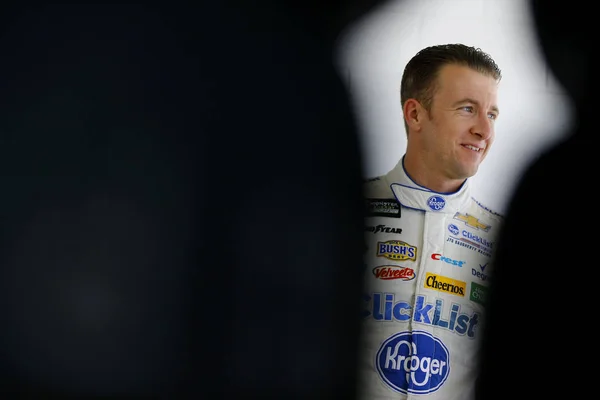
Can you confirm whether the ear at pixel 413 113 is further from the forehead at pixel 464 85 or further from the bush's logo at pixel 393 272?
the bush's logo at pixel 393 272

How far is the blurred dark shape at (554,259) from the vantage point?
5.78 feet

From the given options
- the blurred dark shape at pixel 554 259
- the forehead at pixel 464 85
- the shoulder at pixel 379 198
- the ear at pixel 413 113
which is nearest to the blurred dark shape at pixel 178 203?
the shoulder at pixel 379 198

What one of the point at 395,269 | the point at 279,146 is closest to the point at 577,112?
the point at 395,269

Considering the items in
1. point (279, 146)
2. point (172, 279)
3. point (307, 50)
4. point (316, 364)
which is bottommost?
point (316, 364)

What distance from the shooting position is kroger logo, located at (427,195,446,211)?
169 centimetres

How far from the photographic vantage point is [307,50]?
66.4 inches

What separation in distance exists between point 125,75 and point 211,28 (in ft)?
0.75

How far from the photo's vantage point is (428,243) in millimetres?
1686

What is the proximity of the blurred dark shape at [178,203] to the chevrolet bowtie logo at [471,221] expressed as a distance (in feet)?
0.79

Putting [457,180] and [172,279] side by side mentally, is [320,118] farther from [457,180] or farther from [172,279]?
[172,279]

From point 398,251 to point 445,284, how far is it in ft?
0.46

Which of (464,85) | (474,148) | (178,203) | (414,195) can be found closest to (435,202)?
(414,195)

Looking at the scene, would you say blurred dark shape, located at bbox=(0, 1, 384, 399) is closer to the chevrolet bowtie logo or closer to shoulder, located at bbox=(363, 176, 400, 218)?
shoulder, located at bbox=(363, 176, 400, 218)

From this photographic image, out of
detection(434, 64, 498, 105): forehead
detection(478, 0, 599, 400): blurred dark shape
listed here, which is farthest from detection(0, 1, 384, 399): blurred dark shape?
detection(478, 0, 599, 400): blurred dark shape
